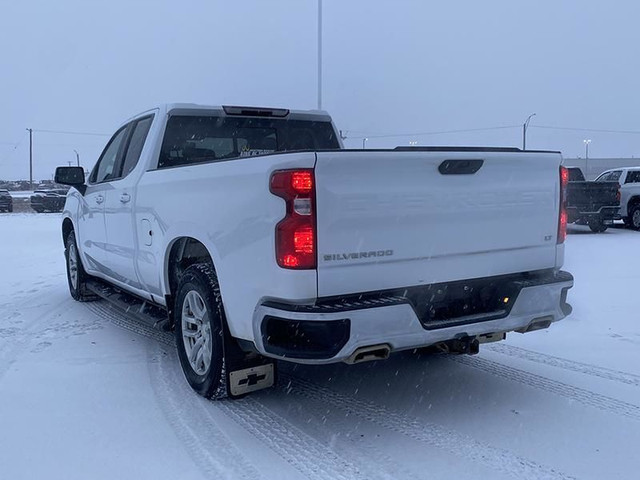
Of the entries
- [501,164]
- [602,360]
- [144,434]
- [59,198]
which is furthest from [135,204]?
[59,198]

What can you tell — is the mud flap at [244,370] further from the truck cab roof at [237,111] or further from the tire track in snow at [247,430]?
the truck cab roof at [237,111]

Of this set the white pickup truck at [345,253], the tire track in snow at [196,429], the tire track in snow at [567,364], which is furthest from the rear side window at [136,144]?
the tire track in snow at [567,364]

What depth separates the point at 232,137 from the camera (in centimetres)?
562

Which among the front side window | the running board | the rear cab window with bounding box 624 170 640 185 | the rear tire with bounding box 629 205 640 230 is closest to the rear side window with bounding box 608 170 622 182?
the rear cab window with bounding box 624 170 640 185

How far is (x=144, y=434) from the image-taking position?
3594mm

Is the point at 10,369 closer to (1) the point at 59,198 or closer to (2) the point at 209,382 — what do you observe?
(2) the point at 209,382

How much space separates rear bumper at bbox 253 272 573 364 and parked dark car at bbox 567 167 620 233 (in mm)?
13250

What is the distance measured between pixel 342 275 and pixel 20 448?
2.10m

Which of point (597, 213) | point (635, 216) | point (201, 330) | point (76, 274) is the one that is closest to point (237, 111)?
point (201, 330)

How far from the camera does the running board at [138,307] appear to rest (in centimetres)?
487

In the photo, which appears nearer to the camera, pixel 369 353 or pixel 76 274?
pixel 369 353

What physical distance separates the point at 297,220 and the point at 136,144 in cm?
294

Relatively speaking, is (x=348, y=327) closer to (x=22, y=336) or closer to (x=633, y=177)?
(x=22, y=336)

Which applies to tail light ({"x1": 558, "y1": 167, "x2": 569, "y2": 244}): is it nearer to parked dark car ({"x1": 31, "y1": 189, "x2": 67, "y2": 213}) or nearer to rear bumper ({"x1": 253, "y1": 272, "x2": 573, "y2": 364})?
rear bumper ({"x1": 253, "y1": 272, "x2": 573, "y2": 364})
